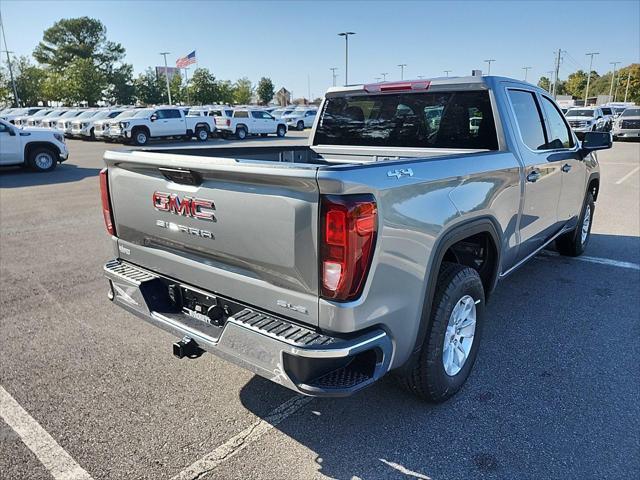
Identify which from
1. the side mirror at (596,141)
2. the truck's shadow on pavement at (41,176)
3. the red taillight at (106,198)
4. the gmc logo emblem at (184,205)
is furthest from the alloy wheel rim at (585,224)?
the truck's shadow on pavement at (41,176)

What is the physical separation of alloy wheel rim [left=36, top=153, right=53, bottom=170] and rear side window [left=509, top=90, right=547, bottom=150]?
563 inches

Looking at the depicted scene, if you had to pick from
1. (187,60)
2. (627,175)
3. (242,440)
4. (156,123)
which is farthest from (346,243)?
(187,60)

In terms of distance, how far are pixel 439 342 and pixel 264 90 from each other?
10111cm

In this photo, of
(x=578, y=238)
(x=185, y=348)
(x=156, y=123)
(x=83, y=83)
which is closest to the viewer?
(x=185, y=348)

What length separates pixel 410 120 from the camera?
411cm

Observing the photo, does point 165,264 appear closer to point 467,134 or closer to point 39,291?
point 467,134

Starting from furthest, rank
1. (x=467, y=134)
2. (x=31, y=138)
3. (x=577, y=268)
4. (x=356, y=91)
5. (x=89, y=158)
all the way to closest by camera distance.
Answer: (x=89, y=158) → (x=31, y=138) → (x=577, y=268) → (x=356, y=91) → (x=467, y=134)

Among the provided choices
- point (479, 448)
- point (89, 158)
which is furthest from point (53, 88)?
point (479, 448)

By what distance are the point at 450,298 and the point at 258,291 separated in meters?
1.12

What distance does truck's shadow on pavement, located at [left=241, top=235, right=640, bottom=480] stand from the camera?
8.27 feet

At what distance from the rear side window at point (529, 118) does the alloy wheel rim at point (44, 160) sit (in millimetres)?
14292

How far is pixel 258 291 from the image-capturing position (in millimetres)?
2457

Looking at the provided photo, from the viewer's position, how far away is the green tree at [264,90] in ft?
322

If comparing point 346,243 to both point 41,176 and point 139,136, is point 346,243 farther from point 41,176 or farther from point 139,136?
point 139,136
